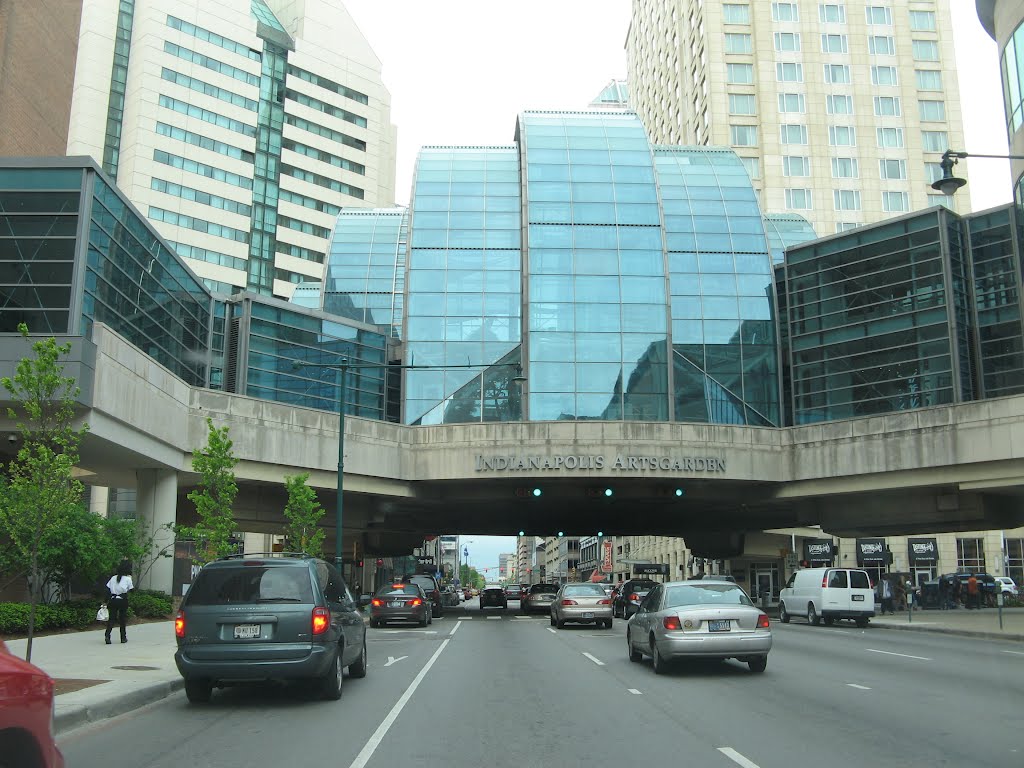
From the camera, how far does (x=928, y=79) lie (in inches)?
3159

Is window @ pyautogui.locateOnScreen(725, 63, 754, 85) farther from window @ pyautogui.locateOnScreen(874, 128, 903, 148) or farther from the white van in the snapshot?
the white van

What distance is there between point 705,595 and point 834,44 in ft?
255

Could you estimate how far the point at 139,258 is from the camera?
32.4m

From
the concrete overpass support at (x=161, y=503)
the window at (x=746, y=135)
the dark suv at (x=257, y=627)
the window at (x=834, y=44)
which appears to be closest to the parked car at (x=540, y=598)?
the concrete overpass support at (x=161, y=503)

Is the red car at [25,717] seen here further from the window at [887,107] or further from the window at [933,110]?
the window at [933,110]

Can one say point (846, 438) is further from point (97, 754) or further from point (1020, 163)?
point (97, 754)

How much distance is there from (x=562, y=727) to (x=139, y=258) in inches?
1085

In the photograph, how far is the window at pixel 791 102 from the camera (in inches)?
3127

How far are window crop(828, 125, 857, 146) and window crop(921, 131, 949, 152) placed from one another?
5.93 metres

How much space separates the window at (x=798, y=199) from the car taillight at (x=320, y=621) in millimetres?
72771

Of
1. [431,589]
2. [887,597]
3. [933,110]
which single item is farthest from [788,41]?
[431,589]

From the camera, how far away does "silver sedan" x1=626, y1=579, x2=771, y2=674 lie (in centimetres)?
1403

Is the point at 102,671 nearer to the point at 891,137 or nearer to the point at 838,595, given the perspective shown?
the point at 838,595

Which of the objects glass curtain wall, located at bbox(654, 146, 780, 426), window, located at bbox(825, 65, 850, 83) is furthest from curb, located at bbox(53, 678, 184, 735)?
window, located at bbox(825, 65, 850, 83)
